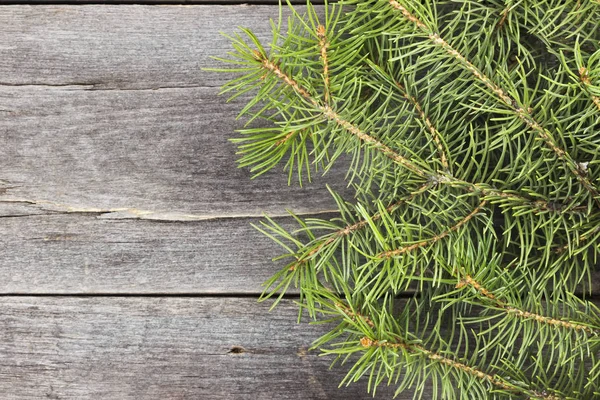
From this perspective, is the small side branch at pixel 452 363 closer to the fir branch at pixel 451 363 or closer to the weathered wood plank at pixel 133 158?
the fir branch at pixel 451 363

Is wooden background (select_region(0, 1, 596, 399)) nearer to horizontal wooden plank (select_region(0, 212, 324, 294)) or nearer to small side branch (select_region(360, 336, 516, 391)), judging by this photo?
horizontal wooden plank (select_region(0, 212, 324, 294))

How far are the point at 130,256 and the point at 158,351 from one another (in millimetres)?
103

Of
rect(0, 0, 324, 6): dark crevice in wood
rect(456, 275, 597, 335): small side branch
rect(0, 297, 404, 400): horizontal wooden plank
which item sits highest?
rect(0, 0, 324, 6): dark crevice in wood

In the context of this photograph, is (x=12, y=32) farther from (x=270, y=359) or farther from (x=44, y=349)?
(x=270, y=359)

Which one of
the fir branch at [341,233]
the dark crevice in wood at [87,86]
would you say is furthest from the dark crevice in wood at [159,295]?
the dark crevice in wood at [87,86]

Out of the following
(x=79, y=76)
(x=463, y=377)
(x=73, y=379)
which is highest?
(x=79, y=76)

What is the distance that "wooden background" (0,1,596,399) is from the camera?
25.2 inches

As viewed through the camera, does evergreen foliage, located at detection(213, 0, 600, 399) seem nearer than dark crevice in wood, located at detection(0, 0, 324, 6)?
Yes

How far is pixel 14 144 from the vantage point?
65 centimetres

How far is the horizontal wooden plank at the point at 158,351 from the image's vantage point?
0.64m

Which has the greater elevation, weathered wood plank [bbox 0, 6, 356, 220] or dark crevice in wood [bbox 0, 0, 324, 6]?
dark crevice in wood [bbox 0, 0, 324, 6]

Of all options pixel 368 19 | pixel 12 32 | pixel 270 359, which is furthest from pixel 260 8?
pixel 270 359

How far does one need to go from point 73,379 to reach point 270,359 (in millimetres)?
207

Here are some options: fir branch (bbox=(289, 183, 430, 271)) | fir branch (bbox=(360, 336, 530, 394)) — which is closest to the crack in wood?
fir branch (bbox=(289, 183, 430, 271))
